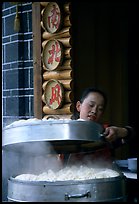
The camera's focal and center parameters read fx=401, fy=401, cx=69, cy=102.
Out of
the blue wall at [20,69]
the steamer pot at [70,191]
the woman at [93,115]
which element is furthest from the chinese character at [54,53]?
the steamer pot at [70,191]

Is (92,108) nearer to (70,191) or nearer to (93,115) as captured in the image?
(93,115)

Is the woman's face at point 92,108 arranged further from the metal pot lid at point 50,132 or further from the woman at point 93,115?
the metal pot lid at point 50,132

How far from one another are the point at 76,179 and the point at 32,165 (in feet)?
2.51

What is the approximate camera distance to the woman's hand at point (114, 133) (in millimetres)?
2616

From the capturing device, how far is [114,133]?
8.84 ft

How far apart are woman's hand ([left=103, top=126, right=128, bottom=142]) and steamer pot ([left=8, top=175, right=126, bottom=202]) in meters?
0.27

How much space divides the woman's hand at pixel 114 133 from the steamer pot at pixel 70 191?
0.27 m

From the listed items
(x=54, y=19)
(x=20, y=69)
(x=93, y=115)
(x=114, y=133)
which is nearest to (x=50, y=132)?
(x=114, y=133)

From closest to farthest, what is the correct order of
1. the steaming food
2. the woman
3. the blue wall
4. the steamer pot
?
1. the steamer pot
2. the steaming food
3. the woman
4. the blue wall

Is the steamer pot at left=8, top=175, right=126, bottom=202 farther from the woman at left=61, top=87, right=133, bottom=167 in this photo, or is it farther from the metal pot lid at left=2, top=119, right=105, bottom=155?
the woman at left=61, top=87, right=133, bottom=167

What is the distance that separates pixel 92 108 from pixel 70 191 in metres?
1.00

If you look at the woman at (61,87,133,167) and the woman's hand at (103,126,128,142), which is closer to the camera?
the woman's hand at (103,126,128,142)

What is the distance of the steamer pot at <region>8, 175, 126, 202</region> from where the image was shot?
2.36 m

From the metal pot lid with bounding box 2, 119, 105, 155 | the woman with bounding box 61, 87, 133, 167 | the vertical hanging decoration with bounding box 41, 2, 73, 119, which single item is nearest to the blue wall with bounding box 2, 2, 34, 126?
the vertical hanging decoration with bounding box 41, 2, 73, 119
